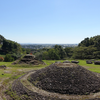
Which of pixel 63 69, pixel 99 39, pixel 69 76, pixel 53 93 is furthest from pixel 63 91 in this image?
pixel 99 39

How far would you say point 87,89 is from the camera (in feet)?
34.8

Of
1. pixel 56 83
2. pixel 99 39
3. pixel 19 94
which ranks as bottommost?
pixel 19 94

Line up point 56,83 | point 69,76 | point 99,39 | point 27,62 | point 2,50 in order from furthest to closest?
1. point 2,50
2. point 99,39
3. point 27,62
4. point 69,76
5. point 56,83

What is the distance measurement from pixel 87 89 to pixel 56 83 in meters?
3.62

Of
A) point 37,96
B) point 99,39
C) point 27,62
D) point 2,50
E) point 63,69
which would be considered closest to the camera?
point 37,96

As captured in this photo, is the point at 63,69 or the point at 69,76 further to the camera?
the point at 63,69

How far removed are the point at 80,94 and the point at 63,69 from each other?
447 centimetres

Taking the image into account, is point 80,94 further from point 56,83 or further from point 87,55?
point 87,55

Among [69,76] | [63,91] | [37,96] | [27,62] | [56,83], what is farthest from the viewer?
[27,62]

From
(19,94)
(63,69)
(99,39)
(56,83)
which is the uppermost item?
(99,39)

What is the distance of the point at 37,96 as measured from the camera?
9719mm

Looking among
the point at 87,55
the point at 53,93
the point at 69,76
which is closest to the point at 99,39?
the point at 87,55

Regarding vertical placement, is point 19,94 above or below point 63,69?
below

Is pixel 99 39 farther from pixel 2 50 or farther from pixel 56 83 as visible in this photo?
pixel 2 50
